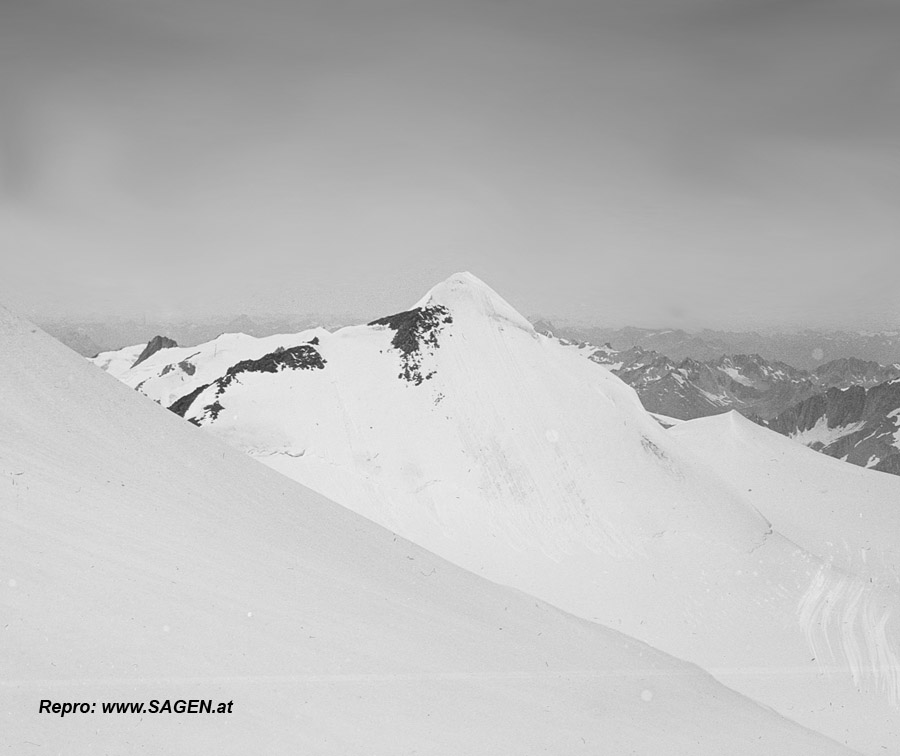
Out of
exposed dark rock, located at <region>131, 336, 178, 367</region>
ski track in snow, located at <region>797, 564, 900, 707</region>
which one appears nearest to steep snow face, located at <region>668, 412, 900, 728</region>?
ski track in snow, located at <region>797, 564, 900, 707</region>

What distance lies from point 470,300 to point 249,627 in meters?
26.5

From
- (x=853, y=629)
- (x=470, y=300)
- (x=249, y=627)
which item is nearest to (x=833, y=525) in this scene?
(x=853, y=629)

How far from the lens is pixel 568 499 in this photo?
25.2 metres

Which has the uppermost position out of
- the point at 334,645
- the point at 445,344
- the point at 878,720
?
the point at 445,344

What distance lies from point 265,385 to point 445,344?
8.70 metres

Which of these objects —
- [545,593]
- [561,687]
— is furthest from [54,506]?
[545,593]

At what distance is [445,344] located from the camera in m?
29.9

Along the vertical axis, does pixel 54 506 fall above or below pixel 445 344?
below

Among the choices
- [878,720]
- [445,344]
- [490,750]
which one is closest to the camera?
[490,750]

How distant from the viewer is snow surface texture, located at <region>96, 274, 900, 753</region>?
1925 cm

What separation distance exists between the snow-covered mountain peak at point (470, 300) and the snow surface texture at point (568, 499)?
0.11 metres

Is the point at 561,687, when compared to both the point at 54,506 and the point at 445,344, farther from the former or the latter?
the point at 445,344

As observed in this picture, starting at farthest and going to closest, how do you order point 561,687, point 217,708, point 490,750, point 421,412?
point 421,412 < point 561,687 < point 490,750 < point 217,708

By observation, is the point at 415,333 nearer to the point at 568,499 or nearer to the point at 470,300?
the point at 470,300
